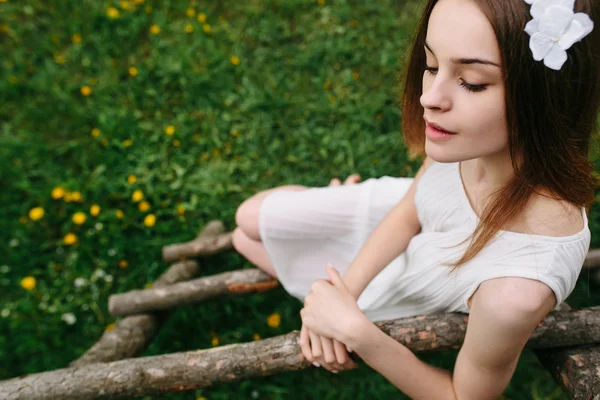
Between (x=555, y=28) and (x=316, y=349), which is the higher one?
(x=555, y=28)

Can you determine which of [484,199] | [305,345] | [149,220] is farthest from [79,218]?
[484,199]

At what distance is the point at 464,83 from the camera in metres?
0.97

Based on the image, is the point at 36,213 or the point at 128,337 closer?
the point at 128,337

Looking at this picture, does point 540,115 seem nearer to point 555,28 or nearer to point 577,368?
point 555,28

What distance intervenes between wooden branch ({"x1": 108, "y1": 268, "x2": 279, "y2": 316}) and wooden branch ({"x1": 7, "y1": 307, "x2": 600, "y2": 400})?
0.57m

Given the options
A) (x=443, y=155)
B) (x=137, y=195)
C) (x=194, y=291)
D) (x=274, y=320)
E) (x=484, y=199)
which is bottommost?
(x=274, y=320)

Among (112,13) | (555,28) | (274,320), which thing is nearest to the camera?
(555,28)

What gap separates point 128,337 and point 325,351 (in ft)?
3.01

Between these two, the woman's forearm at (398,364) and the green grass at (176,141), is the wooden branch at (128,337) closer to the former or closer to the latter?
Result: the green grass at (176,141)

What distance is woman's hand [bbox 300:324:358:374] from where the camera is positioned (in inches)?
49.9

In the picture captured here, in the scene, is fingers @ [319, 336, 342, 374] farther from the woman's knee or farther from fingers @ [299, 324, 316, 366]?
the woman's knee

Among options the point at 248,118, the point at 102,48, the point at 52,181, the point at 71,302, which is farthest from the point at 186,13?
the point at 71,302

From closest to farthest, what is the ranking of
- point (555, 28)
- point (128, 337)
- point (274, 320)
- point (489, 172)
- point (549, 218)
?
1. point (555, 28)
2. point (549, 218)
3. point (489, 172)
4. point (128, 337)
5. point (274, 320)

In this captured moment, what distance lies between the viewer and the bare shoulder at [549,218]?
3.54 ft
